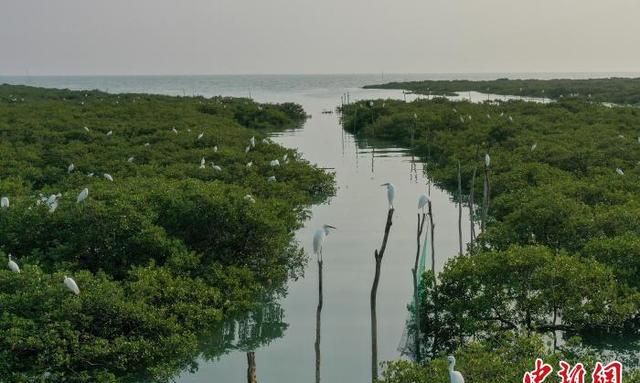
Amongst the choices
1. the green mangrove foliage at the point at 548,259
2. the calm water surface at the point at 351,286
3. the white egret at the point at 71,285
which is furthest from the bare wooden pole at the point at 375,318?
the white egret at the point at 71,285

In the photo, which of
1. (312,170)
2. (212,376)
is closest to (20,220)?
(212,376)

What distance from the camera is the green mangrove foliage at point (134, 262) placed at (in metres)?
8.07

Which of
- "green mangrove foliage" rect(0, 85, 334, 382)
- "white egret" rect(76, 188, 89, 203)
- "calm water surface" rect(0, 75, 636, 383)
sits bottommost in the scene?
"calm water surface" rect(0, 75, 636, 383)

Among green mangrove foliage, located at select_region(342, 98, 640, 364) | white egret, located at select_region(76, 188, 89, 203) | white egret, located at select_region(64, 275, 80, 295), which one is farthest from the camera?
white egret, located at select_region(76, 188, 89, 203)

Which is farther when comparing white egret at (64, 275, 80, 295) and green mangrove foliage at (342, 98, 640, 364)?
green mangrove foliage at (342, 98, 640, 364)

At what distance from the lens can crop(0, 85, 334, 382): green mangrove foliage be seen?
26.5 ft

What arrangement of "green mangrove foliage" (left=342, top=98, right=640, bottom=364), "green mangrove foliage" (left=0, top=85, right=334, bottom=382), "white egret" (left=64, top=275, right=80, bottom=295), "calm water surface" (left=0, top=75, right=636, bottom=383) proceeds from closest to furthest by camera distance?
"green mangrove foliage" (left=0, top=85, right=334, bottom=382) → "white egret" (left=64, top=275, right=80, bottom=295) → "green mangrove foliage" (left=342, top=98, right=640, bottom=364) → "calm water surface" (left=0, top=75, right=636, bottom=383)

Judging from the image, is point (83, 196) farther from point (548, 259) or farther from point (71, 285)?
point (548, 259)

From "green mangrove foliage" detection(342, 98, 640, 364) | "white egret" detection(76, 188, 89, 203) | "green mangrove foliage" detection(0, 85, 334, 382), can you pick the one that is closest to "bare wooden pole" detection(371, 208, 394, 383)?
→ "green mangrove foliage" detection(342, 98, 640, 364)

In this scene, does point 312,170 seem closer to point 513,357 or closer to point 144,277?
point 144,277

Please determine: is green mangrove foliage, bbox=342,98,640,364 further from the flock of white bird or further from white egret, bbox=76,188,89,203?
white egret, bbox=76,188,89,203

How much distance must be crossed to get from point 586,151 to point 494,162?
9.61 feet

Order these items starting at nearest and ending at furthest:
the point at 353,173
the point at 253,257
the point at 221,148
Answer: the point at 253,257 → the point at 221,148 → the point at 353,173

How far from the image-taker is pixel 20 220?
11.5 meters
